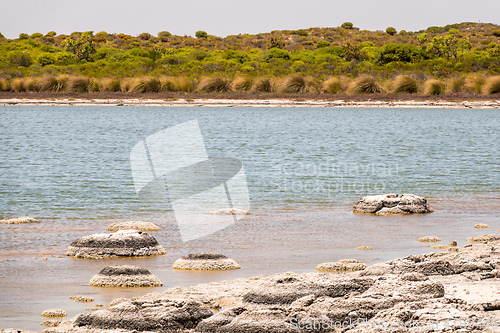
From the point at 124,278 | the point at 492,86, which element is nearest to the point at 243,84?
the point at 492,86

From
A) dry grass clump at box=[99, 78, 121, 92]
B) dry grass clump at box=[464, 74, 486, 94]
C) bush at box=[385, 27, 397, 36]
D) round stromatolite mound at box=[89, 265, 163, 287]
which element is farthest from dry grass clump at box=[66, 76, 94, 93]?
bush at box=[385, 27, 397, 36]

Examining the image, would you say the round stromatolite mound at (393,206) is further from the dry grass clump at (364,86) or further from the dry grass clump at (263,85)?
the dry grass clump at (263,85)

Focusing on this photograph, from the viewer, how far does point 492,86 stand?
2311 inches

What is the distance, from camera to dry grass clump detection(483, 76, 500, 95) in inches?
2290

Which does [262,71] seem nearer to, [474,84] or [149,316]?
[474,84]

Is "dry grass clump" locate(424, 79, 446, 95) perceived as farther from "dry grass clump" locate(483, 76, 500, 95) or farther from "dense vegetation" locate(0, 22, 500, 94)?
"dry grass clump" locate(483, 76, 500, 95)

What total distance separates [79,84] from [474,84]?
3174 cm

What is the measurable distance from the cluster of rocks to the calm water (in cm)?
96

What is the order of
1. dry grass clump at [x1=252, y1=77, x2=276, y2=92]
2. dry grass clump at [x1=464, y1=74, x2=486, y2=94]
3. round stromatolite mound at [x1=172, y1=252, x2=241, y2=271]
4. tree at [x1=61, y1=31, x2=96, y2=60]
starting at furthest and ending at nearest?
1. tree at [x1=61, y1=31, x2=96, y2=60]
2. dry grass clump at [x1=252, y1=77, x2=276, y2=92]
3. dry grass clump at [x1=464, y1=74, x2=486, y2=94]
4. round stromatolite mound at [x1=172, y1=252, x2=241, y2=271]

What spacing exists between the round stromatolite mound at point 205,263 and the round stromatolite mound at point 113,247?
86 centimetres

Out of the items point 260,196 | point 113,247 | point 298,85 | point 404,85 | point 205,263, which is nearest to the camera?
point 205,263

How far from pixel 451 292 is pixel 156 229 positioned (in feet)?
21.5

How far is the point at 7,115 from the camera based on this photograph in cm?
5150

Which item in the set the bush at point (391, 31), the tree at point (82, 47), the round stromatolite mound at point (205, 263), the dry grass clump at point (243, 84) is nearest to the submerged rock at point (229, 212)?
the round stromatolite mound at point (205, 263)
